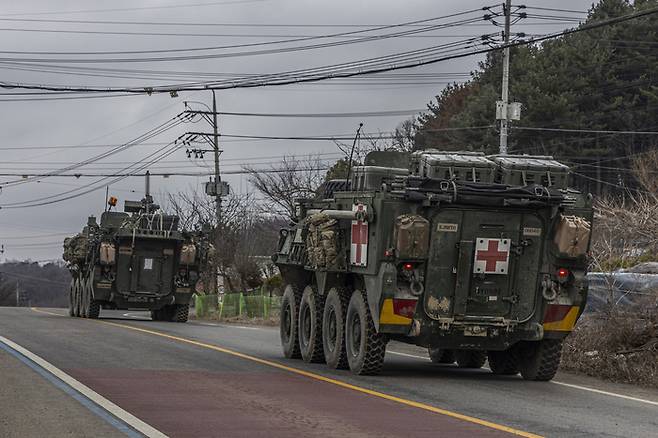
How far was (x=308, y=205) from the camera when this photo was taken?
19.6m

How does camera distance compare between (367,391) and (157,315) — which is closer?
(367,391)

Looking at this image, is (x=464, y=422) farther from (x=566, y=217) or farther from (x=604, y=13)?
(x=604, y=13)

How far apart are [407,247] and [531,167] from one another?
7.38ft

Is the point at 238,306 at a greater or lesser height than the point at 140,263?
lesser

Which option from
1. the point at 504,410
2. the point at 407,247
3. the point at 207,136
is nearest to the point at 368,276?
the point at 407,247

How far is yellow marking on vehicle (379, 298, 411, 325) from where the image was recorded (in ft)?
50.4

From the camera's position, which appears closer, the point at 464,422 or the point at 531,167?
the point at 464,422

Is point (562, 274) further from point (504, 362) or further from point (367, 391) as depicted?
point (367, 391)

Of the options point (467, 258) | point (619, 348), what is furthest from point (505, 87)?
point (467, 258)

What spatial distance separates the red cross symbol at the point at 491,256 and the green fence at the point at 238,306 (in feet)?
75.1

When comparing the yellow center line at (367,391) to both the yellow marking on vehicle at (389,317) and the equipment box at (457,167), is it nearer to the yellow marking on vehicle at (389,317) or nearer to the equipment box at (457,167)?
the yellow marking on vehicle at (389,317)

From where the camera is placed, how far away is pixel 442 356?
766 inches

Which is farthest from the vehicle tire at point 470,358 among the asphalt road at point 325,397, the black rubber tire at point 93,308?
the black rubber tire at point 93,308

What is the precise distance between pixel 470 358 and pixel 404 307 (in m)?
3.89
